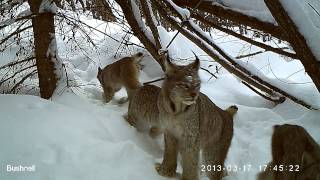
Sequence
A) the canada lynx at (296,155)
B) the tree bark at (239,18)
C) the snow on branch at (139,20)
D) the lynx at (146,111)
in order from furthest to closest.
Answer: the snow on branch at (139,20) < the lynx at (146,111) < the tree bark at (239,18) < the canada lynx at (296,155)

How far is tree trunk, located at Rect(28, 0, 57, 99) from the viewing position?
22.3ft

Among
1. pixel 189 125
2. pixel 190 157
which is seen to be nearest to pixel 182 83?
pixel 189 125

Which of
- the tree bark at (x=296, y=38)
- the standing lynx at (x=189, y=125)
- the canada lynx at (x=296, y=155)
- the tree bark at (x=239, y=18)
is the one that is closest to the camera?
the canada lynx at (x=296, y=155)

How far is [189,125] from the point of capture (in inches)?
195

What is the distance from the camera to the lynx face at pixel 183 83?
15.2 feet

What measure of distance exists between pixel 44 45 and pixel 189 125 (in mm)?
3034

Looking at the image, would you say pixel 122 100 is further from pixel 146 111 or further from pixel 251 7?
pixel 251 7

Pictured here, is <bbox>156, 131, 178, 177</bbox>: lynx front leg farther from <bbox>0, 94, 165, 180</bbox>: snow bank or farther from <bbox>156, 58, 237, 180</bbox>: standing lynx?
<bbox>0, 94, 165, 180</bbox>: snow bank

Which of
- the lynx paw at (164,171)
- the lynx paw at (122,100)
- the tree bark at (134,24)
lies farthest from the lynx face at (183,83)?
the lynx paw at (122,100)

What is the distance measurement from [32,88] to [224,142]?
3.65 m

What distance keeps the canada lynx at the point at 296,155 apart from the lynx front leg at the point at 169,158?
6.35 ft

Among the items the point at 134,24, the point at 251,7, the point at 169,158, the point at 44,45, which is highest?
the point at 134,24

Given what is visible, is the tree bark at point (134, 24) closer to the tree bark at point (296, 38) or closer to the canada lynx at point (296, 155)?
the tree bark at point (296, 38)

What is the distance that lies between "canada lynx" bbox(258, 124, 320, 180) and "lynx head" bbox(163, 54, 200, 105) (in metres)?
1.46
